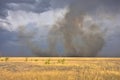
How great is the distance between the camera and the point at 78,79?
691 inches

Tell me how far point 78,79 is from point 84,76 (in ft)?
3.36

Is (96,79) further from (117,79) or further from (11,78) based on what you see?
(11,78)

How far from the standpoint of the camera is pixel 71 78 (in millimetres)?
17625

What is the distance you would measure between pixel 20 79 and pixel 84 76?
4.04m

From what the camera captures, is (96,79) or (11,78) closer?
(96,79)

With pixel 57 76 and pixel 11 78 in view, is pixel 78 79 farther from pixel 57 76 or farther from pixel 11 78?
pixel 11 78

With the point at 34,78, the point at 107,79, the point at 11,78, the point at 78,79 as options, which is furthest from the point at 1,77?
the point at 107,79

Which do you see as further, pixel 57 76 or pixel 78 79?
pixel 57 76

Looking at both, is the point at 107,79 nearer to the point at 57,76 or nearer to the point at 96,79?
the point at 96,79

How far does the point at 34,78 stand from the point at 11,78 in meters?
1.61

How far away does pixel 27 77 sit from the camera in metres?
18.5

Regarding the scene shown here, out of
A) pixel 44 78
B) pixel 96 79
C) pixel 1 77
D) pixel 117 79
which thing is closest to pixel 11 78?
pixel 1 77

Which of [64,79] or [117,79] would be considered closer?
[64,79]

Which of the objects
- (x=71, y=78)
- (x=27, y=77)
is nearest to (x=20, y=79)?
(x=27, y=77)
